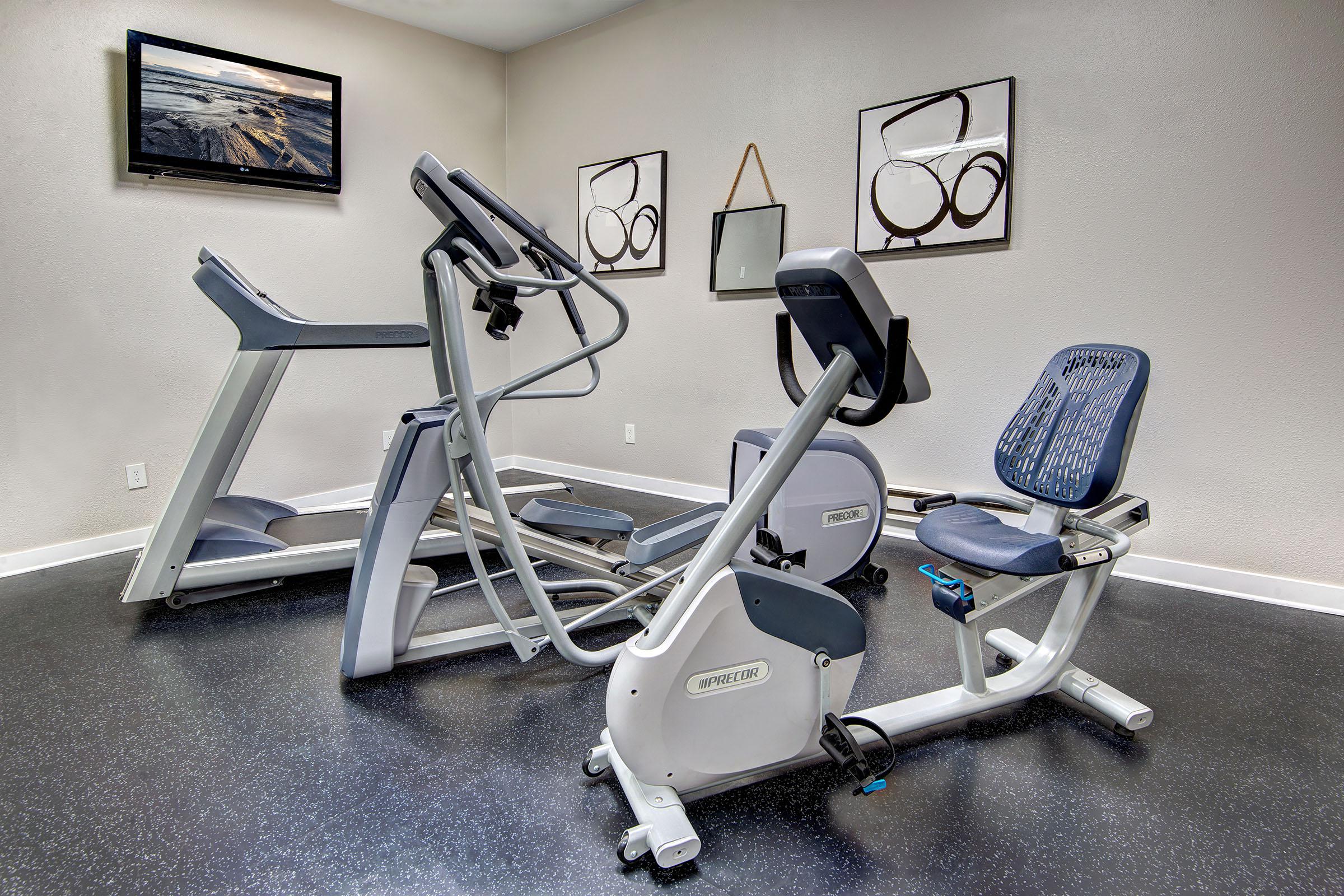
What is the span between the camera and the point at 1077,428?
1.81 metres

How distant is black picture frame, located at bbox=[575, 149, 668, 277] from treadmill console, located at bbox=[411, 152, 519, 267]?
250 centimetres

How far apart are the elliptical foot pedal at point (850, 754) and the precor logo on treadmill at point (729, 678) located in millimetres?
185

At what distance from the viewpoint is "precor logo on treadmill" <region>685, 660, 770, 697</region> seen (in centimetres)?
132

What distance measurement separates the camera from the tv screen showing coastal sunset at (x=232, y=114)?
315 cm

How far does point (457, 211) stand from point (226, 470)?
5.19 ft

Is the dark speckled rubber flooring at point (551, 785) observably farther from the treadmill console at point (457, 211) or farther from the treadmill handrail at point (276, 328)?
the treadmill console at point (457, 211)

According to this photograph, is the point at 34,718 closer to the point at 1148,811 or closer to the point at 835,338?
the point at 835,338

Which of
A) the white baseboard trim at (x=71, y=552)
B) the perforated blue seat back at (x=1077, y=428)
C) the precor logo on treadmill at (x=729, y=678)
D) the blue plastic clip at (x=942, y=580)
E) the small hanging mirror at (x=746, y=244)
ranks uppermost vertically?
the small hanging mirror at (x=746, y=244)

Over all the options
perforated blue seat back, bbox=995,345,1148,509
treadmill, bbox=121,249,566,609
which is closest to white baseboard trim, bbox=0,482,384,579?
treadmill, bbox=121,249,566,609

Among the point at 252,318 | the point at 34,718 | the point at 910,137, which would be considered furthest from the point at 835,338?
the point at 910,137

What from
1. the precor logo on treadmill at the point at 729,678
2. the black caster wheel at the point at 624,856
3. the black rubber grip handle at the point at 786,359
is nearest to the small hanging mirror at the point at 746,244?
the black rubber grip handle at the point at 786,359

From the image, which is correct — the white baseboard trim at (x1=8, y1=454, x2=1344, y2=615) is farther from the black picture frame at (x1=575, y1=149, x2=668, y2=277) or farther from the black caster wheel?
the black caster wheel

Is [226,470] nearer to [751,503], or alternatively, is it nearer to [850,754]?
[751,503]

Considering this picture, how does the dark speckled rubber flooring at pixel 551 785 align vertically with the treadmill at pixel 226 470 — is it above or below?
below
